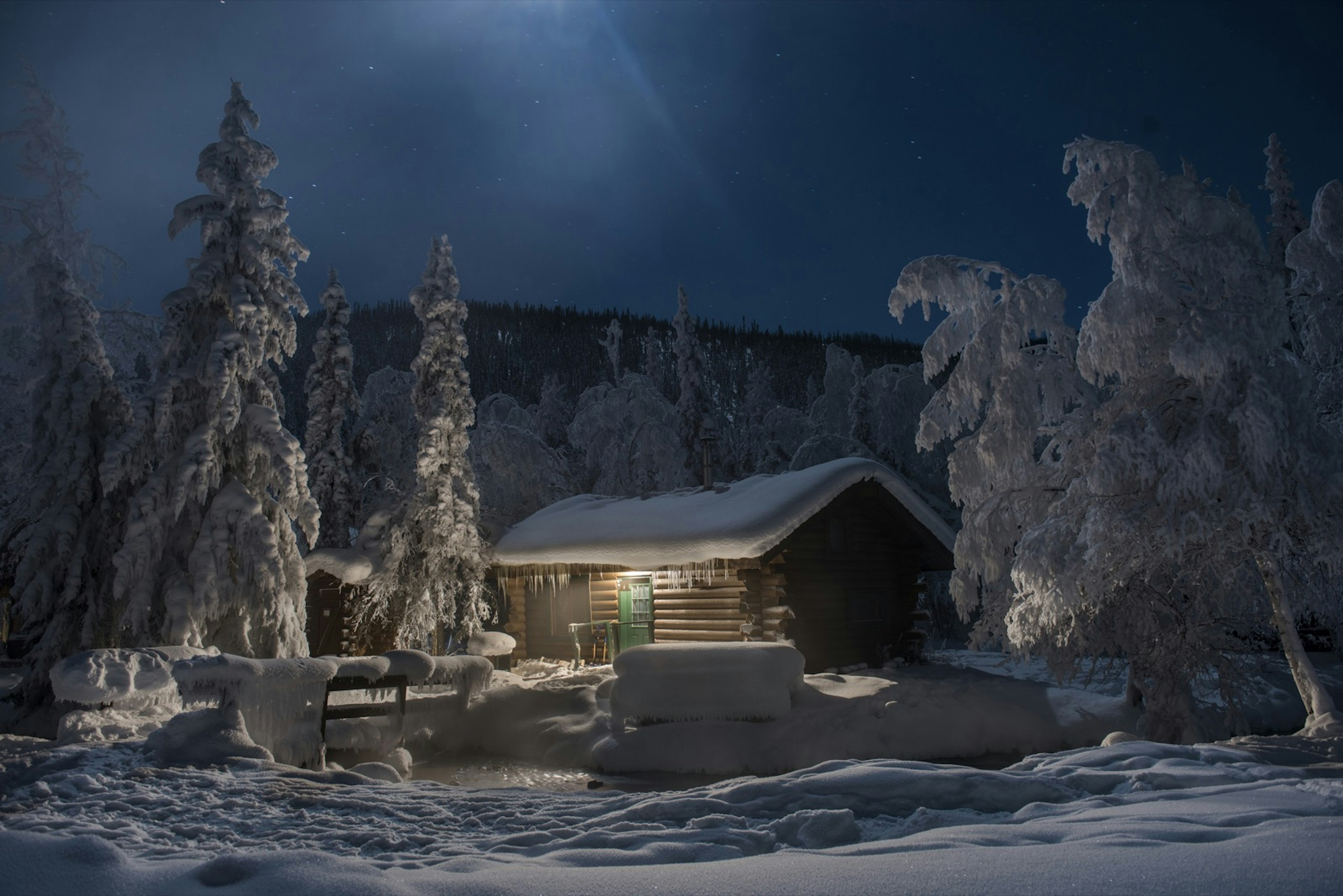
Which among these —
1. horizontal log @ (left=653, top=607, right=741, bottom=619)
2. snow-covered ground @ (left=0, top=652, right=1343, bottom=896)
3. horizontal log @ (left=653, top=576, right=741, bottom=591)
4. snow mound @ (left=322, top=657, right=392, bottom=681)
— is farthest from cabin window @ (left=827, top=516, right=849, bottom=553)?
snow-covered ground @ (left=0, top=652, right=1343, bottom=896)

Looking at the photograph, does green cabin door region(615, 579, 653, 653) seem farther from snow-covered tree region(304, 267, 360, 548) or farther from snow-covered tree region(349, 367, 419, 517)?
snow-covered tree region(304, 267, 360, 548)

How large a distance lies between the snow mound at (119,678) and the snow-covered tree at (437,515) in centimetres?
1030


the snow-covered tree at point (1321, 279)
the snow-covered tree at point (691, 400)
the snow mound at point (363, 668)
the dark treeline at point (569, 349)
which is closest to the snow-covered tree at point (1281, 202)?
the snow-covered tree at point (1321, 279)

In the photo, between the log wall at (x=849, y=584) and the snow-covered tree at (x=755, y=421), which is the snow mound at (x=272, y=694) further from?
the snow-covered tree at (x=755, y=421)

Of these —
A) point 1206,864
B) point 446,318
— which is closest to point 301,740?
point 1206,864

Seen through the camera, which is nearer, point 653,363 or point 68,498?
point 68,498

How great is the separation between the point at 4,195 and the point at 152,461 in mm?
13089

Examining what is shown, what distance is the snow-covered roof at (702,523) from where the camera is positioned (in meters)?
17.0

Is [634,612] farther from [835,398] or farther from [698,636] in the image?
[835,398]

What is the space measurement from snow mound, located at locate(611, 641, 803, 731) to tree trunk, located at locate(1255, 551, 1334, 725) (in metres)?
7.19

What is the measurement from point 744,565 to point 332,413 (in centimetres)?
1608

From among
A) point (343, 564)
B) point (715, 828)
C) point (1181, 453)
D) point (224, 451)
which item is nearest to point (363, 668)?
point (224, 451)

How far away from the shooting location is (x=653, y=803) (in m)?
5.39

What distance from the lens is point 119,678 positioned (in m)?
9.46
